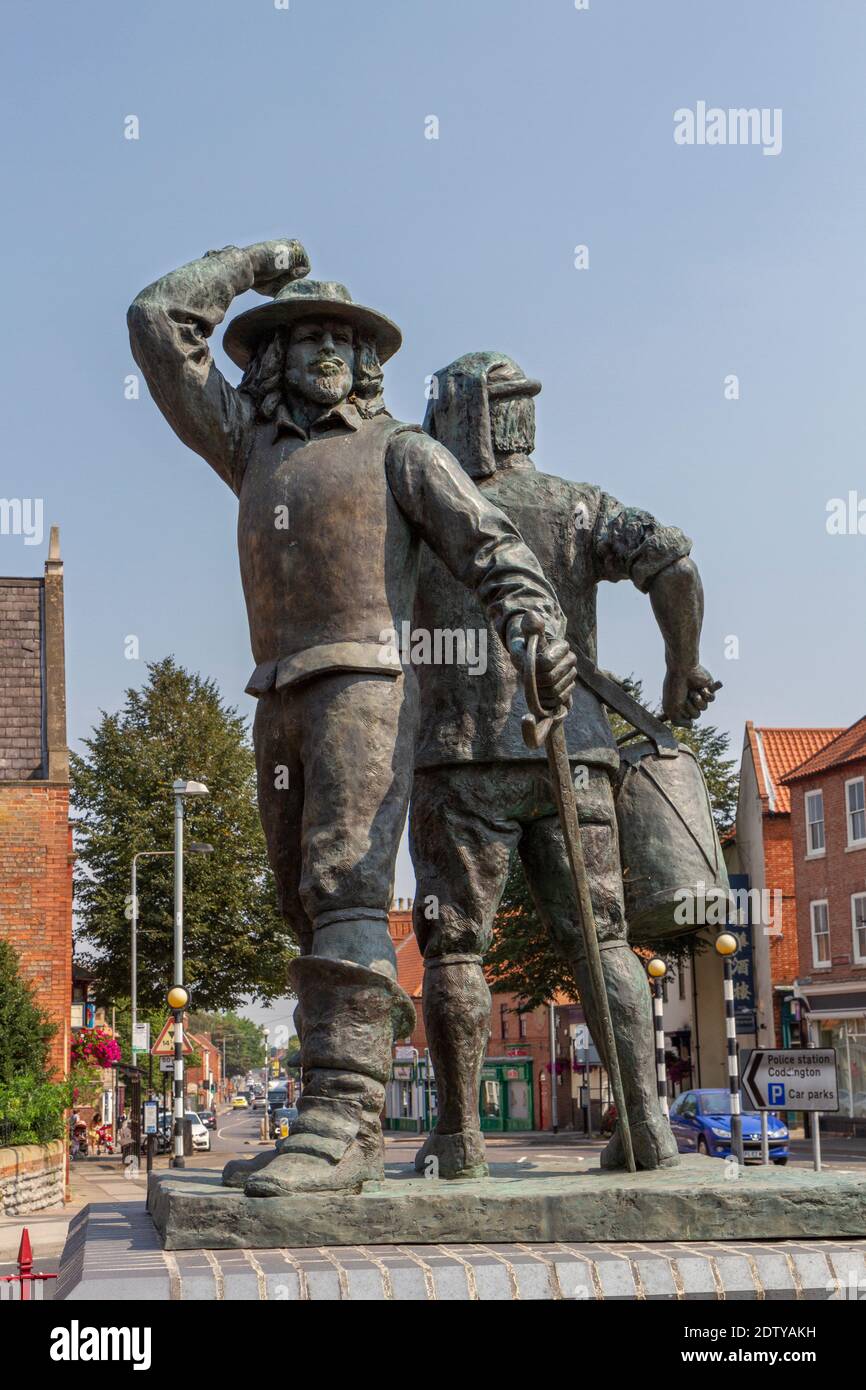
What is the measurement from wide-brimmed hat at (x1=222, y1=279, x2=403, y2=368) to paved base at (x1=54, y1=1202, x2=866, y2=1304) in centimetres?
271

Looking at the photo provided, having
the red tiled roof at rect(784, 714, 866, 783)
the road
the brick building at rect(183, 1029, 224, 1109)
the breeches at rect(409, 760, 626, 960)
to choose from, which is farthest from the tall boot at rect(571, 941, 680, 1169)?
the brick building at rect(183, 1029, 224, 1109)

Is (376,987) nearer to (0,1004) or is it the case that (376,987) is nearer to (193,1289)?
(193,1289)

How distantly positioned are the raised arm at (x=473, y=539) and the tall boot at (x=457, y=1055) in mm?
1143

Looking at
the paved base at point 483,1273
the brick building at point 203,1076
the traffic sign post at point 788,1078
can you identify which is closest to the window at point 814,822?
the traffic sign post at point 788,1078

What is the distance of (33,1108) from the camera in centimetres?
2306

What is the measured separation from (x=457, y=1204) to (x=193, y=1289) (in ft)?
2.72

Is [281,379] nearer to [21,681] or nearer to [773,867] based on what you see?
[21,681]

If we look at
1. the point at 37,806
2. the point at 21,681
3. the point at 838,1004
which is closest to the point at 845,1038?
the point at 838,1004

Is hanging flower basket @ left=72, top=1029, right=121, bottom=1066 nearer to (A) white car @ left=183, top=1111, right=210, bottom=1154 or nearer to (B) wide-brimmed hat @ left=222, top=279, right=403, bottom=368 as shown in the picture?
(A) white car @ left=183, top=1111, right=210, bottom=1154

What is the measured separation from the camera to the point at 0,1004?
23656mm

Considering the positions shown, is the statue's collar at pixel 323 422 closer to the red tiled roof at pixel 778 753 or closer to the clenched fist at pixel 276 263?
the clenched fist at pixel 276 263

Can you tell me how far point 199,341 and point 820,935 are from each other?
39.2 metres

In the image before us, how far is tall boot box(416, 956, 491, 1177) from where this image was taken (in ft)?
17.0
